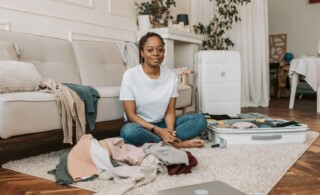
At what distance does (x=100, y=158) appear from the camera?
4.94 feet

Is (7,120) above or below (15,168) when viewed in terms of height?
above

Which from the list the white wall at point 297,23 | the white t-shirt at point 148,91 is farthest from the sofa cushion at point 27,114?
the white wall at point 297,23

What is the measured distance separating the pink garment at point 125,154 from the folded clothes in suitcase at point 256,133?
26.0 inches

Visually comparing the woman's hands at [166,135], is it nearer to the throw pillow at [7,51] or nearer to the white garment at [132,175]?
the white garment at [132,175]

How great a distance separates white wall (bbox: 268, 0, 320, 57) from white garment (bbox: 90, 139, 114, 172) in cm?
631

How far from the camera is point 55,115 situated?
5.67 ft

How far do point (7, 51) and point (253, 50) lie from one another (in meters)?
3.68

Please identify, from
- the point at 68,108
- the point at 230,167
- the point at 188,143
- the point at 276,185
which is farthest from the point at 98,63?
the point at 276,185

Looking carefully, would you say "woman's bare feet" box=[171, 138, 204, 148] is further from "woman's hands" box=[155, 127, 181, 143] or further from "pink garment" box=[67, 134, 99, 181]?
"pink garment" box=[67, 134, 99, 181]

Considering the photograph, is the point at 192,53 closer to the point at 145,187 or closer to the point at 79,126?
the point at 79,126

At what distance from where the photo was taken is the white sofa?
1.56 metres

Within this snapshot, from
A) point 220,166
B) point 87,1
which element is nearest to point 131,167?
point 220,166

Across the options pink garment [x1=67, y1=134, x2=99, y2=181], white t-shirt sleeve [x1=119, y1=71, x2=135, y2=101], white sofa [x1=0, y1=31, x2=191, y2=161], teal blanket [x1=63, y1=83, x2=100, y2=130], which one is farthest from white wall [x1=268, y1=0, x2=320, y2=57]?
pink garment [x1=67, y1=134, x2=99, y2=181]

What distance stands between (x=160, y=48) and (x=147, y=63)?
0.13 m
